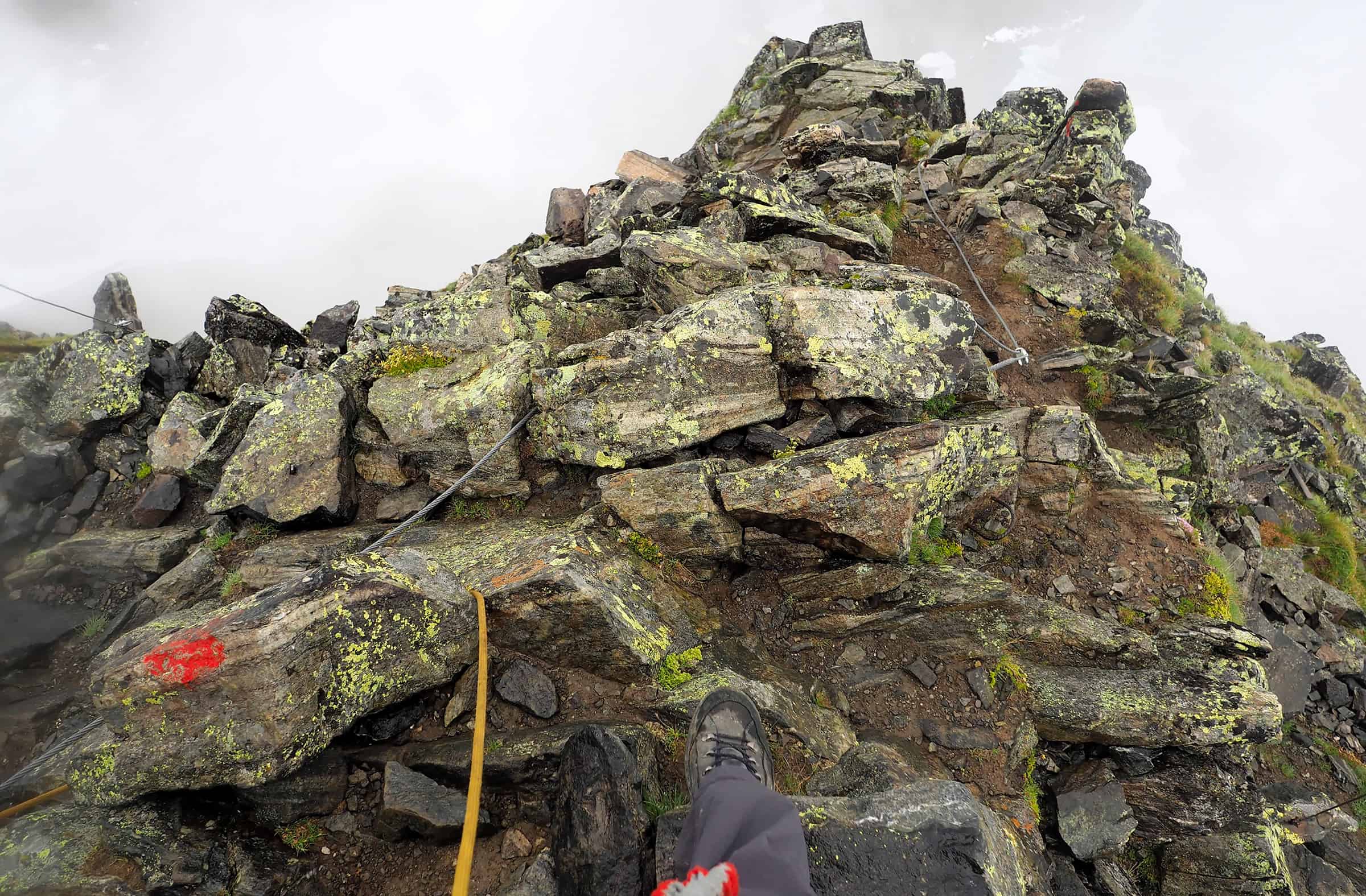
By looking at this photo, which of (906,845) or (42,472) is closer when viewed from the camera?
(906,845)

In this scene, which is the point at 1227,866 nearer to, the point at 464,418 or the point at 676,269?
the point at 676,269

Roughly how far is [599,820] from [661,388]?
5684 mm

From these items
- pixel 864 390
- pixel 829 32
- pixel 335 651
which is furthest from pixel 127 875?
pixel 829 32

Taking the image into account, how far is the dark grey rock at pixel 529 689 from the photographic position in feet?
20.8

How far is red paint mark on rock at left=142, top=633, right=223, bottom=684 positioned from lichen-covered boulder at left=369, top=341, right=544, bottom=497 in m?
4.49

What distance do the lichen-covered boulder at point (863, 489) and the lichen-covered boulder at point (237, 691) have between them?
16.5 ft

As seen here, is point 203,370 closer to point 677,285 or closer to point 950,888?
point 677,285

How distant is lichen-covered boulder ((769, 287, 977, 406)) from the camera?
8.61 m

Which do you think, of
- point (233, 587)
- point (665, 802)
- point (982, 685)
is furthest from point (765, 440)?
point (233, 587)

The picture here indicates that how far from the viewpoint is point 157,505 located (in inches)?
419

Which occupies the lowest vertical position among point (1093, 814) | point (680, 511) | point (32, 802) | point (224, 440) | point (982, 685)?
point (32, 802)

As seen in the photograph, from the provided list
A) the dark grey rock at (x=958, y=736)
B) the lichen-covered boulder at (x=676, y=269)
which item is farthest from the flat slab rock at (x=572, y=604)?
the lichen-covered boulder at (x=676, y=269)

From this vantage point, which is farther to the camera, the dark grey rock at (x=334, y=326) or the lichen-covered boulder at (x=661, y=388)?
the dark grey rock at (x=334, y=326)

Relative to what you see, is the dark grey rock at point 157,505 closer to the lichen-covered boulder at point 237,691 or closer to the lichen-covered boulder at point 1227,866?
the lichen-covered boulder at point 237,691
